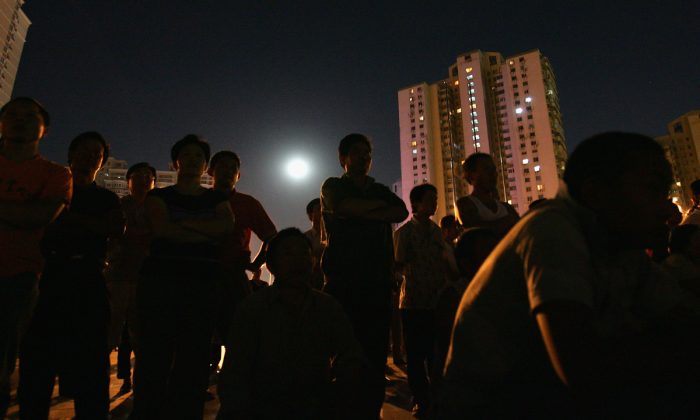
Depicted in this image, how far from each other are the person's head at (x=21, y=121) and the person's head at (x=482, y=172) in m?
3.65

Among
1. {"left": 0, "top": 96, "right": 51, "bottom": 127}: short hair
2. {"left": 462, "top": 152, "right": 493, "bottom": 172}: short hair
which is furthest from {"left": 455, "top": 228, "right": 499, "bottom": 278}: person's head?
{"left": 0, "top": 96, "right": 51, "bottom": 127}: short hair

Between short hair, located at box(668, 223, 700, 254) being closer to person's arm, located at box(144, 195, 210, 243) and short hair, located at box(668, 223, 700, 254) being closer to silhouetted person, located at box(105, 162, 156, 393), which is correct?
person's arm, located at box(144, 195, 210, 243)

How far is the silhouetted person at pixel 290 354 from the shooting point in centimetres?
201

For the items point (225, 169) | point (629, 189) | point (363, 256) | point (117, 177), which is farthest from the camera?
point (117, 177)

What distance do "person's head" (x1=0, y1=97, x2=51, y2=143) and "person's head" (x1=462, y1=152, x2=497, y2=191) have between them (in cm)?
365

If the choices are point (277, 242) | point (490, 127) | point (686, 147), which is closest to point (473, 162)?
point (277, 242)

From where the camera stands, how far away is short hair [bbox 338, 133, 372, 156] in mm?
3490

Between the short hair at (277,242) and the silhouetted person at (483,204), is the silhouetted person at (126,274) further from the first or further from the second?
the silhouetted person at (483,204)

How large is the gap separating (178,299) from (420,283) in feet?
7.88

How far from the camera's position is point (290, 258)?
2410 mm

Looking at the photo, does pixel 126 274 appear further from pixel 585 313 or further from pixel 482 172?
pixel 585 313

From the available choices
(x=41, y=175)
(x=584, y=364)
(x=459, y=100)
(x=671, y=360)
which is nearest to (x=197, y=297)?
(x=41, y=175)

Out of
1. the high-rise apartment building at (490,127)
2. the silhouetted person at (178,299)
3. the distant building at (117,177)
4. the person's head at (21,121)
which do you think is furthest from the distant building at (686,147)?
the distant building at (117,177)

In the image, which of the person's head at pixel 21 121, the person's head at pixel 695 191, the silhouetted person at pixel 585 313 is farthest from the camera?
the person's head at pixel 695 191
